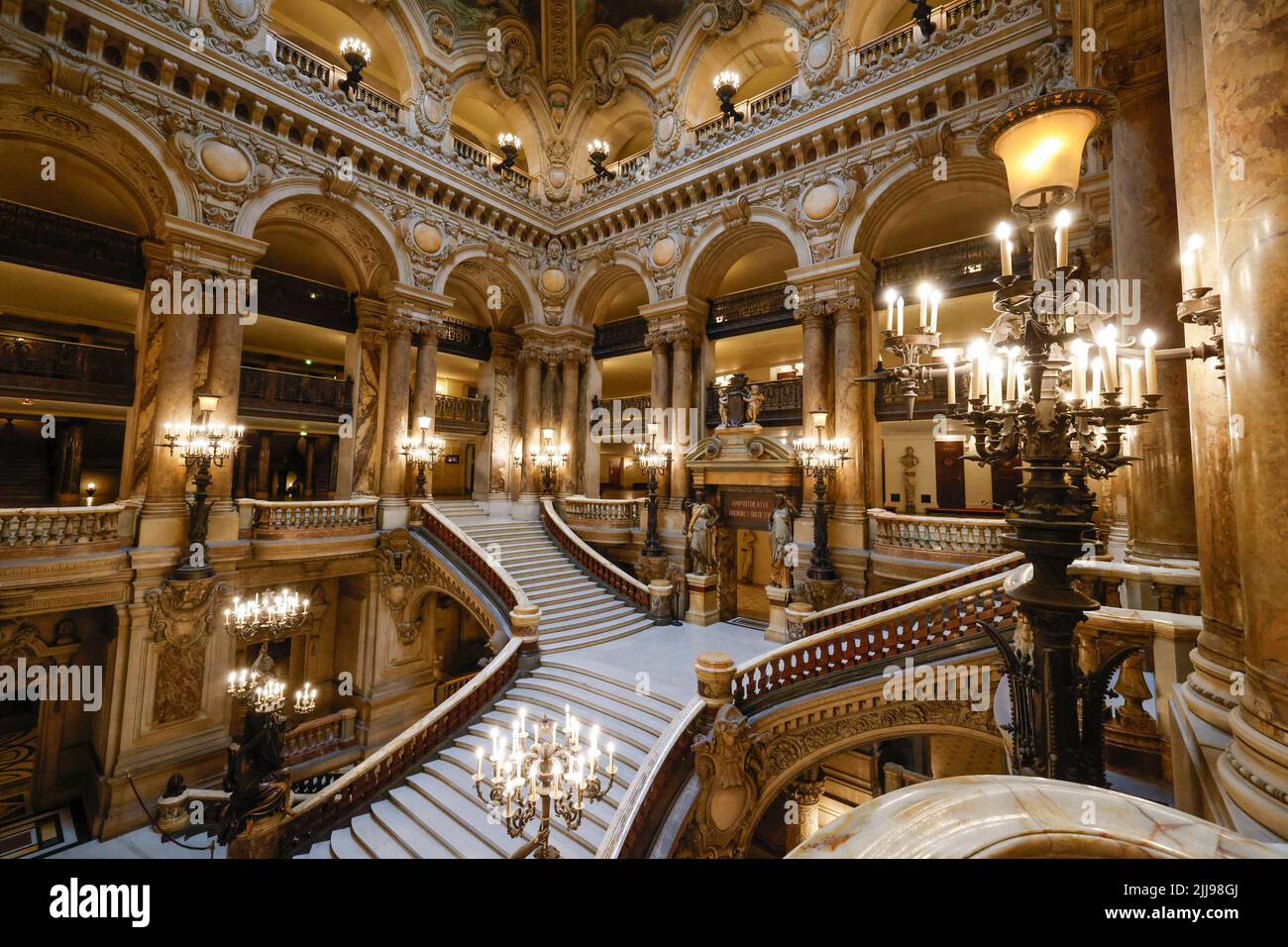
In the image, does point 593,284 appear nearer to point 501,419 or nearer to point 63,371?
point 501,419

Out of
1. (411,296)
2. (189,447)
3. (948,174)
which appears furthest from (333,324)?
(948,174)

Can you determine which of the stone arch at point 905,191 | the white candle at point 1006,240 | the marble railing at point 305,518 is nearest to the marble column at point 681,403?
the stone arch at point 905,191

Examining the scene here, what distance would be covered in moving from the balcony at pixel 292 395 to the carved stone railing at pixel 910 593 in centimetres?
1296

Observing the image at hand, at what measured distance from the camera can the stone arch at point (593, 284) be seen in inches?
628

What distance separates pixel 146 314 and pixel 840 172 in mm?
15387

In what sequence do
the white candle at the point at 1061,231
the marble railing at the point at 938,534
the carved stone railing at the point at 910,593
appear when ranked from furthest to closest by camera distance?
the marble railing at the point at 938,534, the carved stone railing at the point at 910,593, the white candle at the point at 1061,231

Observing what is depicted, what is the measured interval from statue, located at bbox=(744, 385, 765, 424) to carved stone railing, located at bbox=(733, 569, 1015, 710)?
20.5 ft

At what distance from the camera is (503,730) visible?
816 cm

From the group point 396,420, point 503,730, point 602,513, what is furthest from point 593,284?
point 503,730

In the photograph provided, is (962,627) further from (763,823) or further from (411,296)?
(411,296)

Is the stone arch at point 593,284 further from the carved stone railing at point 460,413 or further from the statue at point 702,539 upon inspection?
the statue at point 702,539

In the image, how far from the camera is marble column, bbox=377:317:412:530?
13.1 meters

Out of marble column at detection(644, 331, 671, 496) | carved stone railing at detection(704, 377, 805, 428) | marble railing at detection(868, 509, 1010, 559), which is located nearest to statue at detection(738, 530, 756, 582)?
marble column at detection(644, 331, 671, 496)

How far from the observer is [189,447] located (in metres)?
9.62
